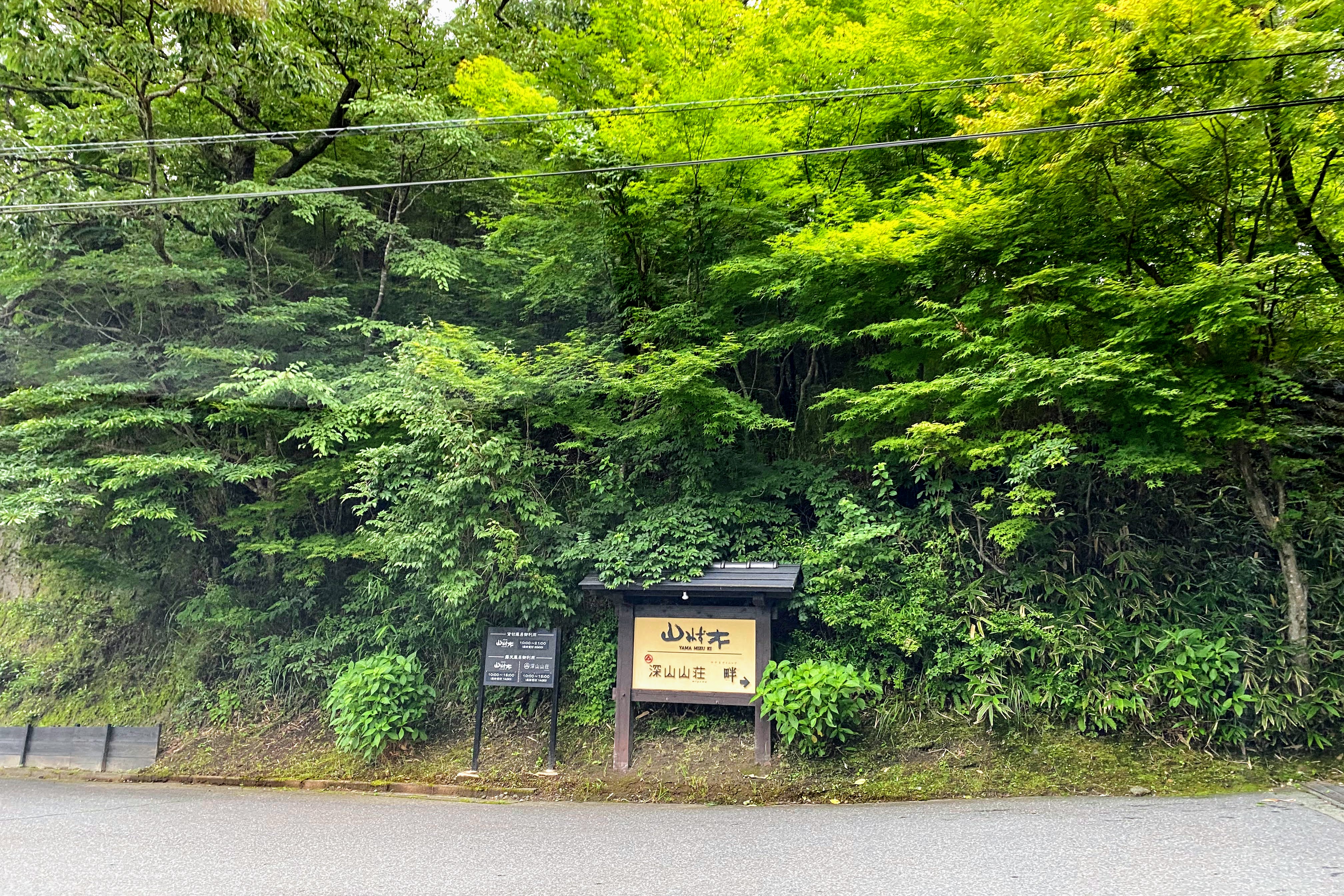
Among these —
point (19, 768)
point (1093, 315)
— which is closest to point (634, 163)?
point (1093, 315)

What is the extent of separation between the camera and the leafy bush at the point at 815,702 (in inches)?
235

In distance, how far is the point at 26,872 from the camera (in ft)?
15.4

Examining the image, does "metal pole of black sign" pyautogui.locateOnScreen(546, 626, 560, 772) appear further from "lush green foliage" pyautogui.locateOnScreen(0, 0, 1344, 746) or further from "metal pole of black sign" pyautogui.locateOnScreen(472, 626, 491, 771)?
"metal pole of black sign" pyautogui.locateOnScreen(472, 626, 491, 771)

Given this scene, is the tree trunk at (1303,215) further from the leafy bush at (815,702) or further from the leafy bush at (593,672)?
the leafy bush at (593,672)

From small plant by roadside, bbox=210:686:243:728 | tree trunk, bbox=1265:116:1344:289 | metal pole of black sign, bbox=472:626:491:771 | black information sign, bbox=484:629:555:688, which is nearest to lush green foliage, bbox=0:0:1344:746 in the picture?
tree trunk, bbox=1265:116:1344:289

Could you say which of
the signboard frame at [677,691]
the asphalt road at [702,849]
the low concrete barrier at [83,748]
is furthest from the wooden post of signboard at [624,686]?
the low concrete barrier at [83,748]

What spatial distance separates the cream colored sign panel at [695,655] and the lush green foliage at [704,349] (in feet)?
2.05

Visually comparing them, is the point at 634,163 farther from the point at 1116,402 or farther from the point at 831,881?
the point at 831,881

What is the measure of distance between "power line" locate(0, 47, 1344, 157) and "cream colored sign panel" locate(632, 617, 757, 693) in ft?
16.2

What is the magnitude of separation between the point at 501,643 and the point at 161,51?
7.37m

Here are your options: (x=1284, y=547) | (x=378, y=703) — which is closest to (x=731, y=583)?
(x=378, y=703)

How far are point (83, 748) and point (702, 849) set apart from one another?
26.9ft

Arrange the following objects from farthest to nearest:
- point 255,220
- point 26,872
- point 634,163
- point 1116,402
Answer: point 255,220 < point 634,163 < point 1116,402 < point 26,872

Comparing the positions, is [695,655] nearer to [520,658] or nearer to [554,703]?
[554,703]
